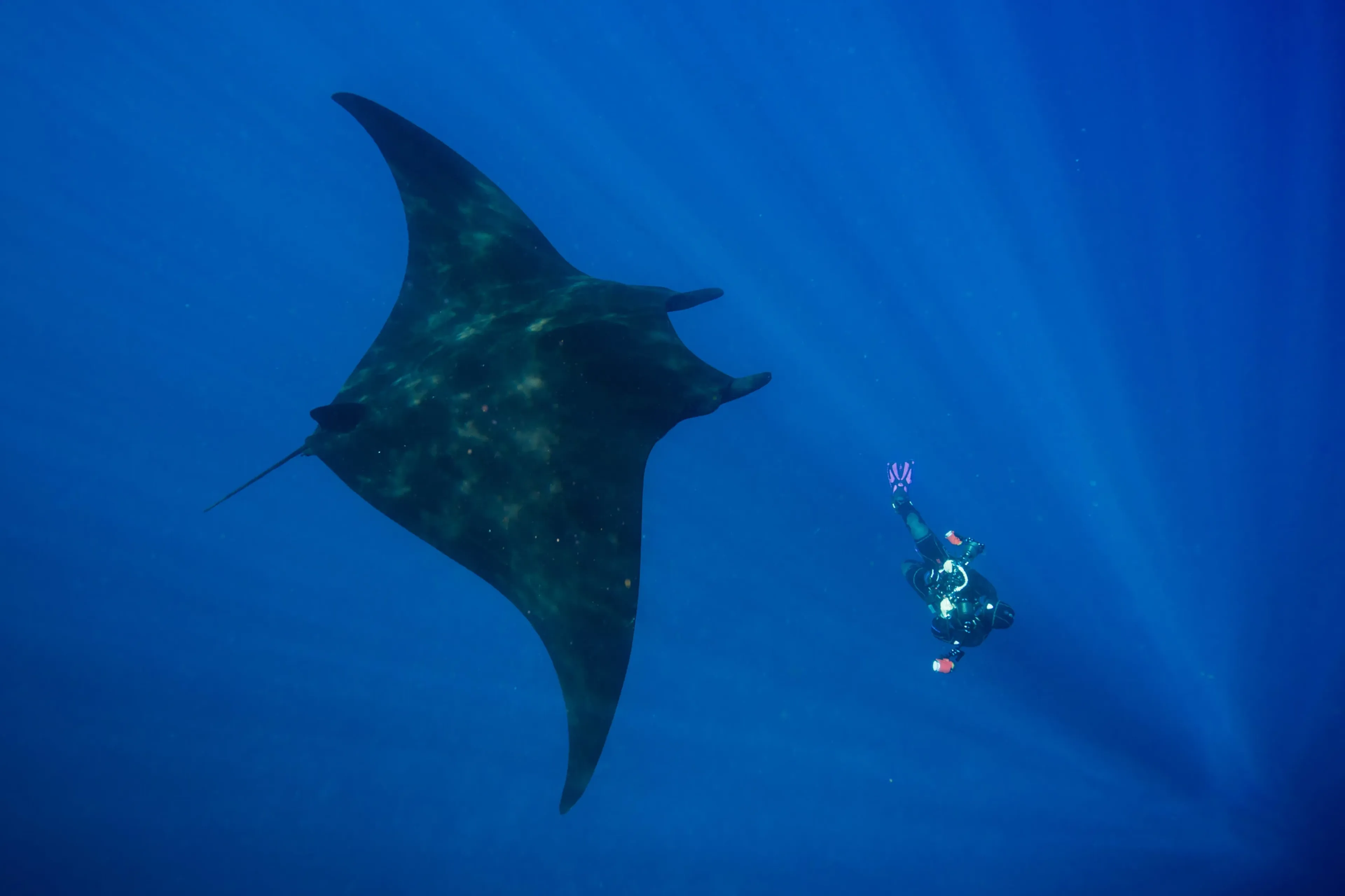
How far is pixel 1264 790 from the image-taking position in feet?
58.6

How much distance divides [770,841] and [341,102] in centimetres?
2197

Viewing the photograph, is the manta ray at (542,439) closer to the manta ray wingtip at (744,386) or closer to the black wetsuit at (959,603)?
the manta ray wingtip at (744,386)

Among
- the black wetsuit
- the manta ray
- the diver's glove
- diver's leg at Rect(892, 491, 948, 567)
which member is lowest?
the manta ray

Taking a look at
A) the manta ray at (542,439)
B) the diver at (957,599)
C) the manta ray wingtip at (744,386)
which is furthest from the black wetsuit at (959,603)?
the manta ray at (542,439)

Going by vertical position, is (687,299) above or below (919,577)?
below

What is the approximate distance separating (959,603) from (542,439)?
24.2ft

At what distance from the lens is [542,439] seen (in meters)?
3.76

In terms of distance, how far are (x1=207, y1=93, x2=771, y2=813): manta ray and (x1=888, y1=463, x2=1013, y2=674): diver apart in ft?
20.1

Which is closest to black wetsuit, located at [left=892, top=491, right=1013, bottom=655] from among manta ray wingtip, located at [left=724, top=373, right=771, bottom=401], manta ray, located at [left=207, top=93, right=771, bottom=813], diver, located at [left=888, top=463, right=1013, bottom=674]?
diver, located at [left=888, top=463, right=1013, bottom=674]

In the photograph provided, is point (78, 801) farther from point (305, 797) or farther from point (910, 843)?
point (910, 843)

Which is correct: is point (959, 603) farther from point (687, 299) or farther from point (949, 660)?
point (687, 299)

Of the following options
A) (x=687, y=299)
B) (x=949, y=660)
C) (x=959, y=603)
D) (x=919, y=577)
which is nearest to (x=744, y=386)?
(x=687, y=299)

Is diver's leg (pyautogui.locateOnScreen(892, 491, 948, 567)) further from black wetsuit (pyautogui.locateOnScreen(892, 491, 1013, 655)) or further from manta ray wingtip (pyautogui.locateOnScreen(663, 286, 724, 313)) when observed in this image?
manta ray wingtip (pyautogui.locateOnScreen(663, 286, 724, 313))

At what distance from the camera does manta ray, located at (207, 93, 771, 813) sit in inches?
137
